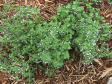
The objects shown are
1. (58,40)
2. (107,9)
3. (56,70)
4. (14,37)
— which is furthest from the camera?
(107,9)

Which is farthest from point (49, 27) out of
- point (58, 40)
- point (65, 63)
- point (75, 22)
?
point (65, 63)

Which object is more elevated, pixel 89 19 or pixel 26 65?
pixel 89 19

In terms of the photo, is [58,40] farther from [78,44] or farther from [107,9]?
[107,9]

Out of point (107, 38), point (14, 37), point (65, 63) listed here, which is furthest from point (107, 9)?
point (14, 37)

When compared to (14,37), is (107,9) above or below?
above

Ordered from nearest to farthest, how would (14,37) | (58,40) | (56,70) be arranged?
(58,40)
(14,37)
(56,70)

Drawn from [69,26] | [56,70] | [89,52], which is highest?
[69,26]

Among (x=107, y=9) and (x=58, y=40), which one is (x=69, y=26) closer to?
(x=58, y=40)

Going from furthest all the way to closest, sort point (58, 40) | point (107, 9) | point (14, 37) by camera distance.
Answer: point (107, 9) → point (14, 37) → point (58, 40)

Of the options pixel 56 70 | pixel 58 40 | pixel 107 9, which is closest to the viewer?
pixel 58 40

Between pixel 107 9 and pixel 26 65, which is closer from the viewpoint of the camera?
pixel 26 65
